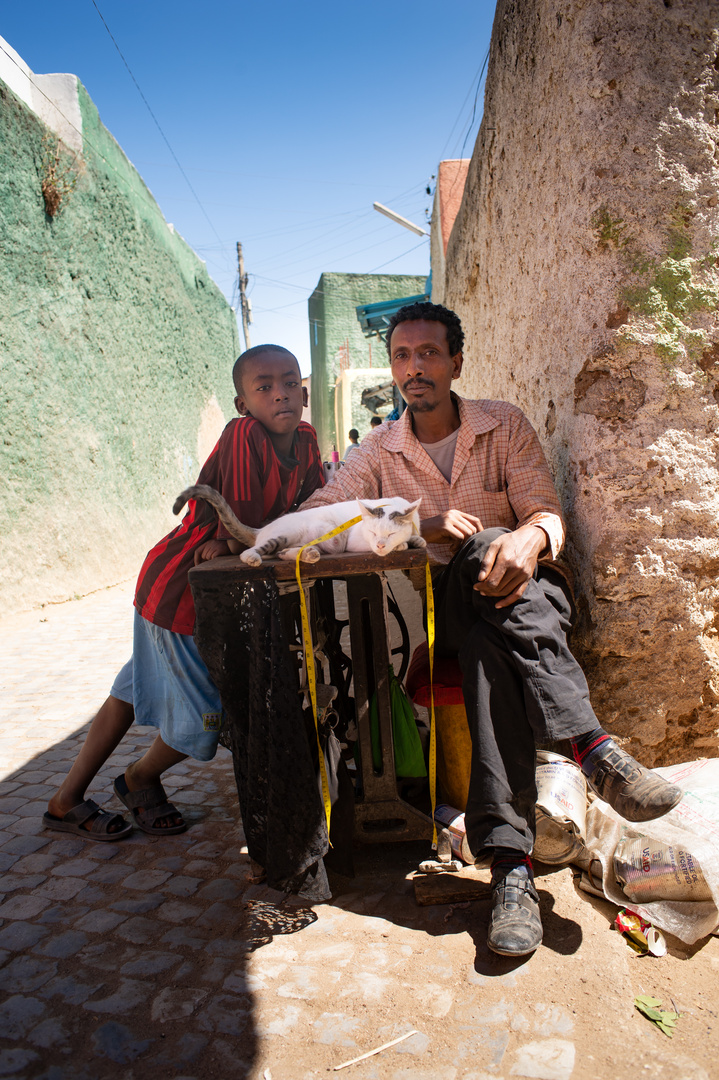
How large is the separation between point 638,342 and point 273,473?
4.60ft

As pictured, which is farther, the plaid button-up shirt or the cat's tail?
the plaid button-up shirt

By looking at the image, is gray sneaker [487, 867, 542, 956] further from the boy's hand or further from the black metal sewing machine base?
the boy's hand

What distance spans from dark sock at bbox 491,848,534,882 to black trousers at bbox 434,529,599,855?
38 mm

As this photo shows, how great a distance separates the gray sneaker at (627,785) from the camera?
1.93 m

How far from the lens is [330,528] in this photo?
233 centimetres

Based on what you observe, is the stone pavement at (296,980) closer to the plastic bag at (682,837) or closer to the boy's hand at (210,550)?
the plastic bag at (682,837)

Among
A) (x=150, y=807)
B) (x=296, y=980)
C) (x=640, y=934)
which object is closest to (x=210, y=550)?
(x=150, y=807)

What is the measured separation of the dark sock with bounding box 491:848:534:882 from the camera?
6.21 feet

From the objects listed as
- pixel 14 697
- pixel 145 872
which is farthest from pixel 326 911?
pixel 14 697

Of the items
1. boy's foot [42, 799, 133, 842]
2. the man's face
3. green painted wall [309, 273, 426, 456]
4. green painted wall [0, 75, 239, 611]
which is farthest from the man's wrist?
green painted wall [309, 273, 426, 456]

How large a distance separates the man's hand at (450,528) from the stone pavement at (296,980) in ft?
3.75

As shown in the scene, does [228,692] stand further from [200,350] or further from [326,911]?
[200,350]

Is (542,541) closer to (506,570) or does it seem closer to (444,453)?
(506,570)

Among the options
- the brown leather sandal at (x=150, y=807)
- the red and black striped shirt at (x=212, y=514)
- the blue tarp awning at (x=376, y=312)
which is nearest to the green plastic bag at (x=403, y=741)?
the red and black striped shirt at (x=212, y=514)
